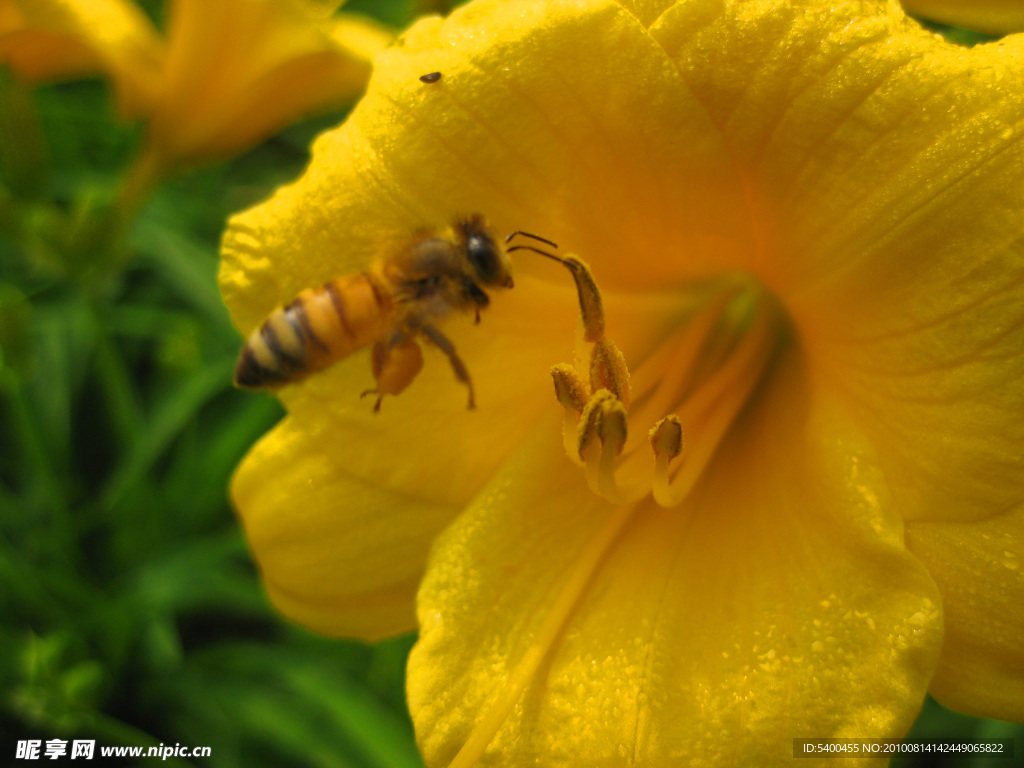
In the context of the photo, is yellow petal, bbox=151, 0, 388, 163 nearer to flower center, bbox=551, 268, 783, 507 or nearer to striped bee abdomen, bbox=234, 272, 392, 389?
striped bee abdomen, bbox=234, 272, 392, 389

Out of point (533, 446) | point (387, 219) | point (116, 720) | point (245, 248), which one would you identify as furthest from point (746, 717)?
A: point (116, 720)

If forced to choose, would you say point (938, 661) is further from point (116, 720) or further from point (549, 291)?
point (116, 720)

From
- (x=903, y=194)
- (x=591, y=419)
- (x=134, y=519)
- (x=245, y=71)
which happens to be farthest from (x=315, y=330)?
(x=134, y=519)

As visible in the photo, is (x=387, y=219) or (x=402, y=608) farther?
(x=402, y=608)

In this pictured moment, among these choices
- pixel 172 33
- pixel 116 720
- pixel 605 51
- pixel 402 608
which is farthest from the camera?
pixel 116 720

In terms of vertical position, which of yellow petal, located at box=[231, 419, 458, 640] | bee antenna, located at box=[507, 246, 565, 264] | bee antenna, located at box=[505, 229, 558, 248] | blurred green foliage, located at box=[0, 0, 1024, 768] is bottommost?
blurred green foliage, located at box=[0, 0, 1024, 768]

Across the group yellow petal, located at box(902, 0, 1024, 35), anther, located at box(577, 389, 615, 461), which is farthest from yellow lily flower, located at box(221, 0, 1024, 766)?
yellow petal, located at box(902, 0, 1024, 35)

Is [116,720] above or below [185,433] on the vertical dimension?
below

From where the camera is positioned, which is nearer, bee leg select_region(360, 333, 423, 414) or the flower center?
the flower center
